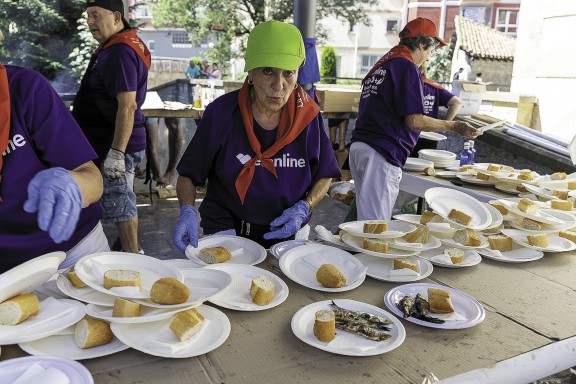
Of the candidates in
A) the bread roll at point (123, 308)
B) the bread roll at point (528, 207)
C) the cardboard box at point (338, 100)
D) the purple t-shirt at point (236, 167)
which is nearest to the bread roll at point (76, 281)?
the bread roll at point (123, 308)

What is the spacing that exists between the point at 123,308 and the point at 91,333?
9 cm

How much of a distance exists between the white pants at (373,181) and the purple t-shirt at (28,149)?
2.62 meters

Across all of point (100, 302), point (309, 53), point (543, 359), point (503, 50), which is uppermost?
point (503, 50)

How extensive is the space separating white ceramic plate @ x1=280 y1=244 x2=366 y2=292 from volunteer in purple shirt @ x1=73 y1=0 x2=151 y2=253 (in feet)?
7.31

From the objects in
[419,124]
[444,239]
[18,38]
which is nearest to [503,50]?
[18,38]

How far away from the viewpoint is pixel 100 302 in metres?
1.30

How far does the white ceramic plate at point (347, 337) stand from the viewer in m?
1.25

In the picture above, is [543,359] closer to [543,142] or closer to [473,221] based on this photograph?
[473,221]

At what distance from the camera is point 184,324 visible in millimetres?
1231

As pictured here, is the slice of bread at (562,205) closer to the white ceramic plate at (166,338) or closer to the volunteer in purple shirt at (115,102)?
the white ceramic plate at (166,338)

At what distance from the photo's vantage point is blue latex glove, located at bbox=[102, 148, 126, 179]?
3.58m

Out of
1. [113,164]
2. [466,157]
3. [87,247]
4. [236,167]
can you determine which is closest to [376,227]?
[236,167]

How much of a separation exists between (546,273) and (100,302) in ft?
5.65

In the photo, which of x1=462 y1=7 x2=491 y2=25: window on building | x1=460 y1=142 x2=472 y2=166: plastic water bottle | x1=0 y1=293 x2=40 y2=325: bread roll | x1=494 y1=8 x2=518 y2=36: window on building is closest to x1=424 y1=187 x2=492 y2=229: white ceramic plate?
x1=0 y1=293 x2=40 y2=325: bread roll
